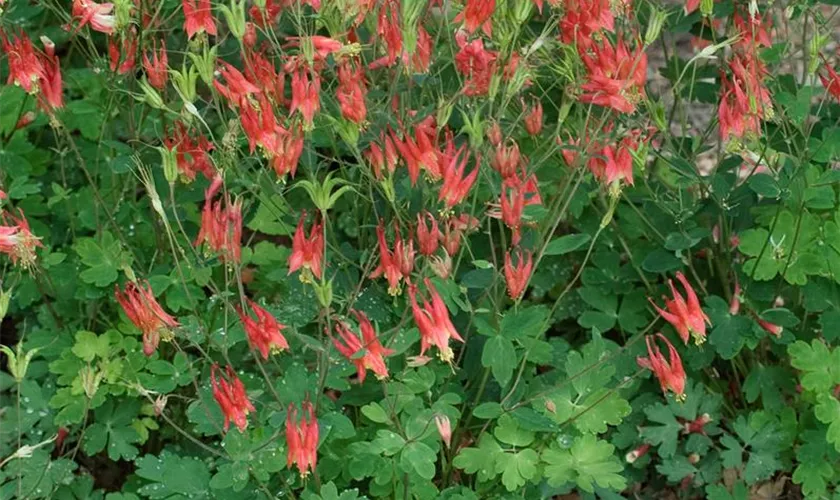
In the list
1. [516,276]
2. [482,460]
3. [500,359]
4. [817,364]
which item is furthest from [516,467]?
[817,364]

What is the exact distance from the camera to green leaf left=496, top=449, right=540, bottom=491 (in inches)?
111

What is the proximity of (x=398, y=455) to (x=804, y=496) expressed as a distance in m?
1.22

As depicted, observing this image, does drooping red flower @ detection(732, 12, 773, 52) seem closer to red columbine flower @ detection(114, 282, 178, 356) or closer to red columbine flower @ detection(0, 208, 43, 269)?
red columbine flower @ detection(114, 282, 178, 356)

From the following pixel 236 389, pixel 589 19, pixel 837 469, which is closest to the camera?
pixel 236 389

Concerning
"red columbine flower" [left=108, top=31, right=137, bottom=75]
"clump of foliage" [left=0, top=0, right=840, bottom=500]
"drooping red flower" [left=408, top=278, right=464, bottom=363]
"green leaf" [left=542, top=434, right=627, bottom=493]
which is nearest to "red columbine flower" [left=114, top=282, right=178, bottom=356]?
"clump of foliage" [left=0, top=0, right=840, bottom=500]

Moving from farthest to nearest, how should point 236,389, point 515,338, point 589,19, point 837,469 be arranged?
point 837,469 < point 515,338 < point 589,19 < point 236,389

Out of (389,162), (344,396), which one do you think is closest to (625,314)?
(344,396)

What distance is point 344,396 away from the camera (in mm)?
2973

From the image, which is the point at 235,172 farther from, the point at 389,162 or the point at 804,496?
the point at 804,496

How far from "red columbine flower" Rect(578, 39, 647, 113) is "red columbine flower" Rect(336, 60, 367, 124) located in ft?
1.53

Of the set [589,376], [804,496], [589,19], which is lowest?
[804,496]

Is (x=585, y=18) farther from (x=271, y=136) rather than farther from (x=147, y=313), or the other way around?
(x=147, y=313)

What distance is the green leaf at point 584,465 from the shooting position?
9.39 feet

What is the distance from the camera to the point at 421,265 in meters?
2.94
